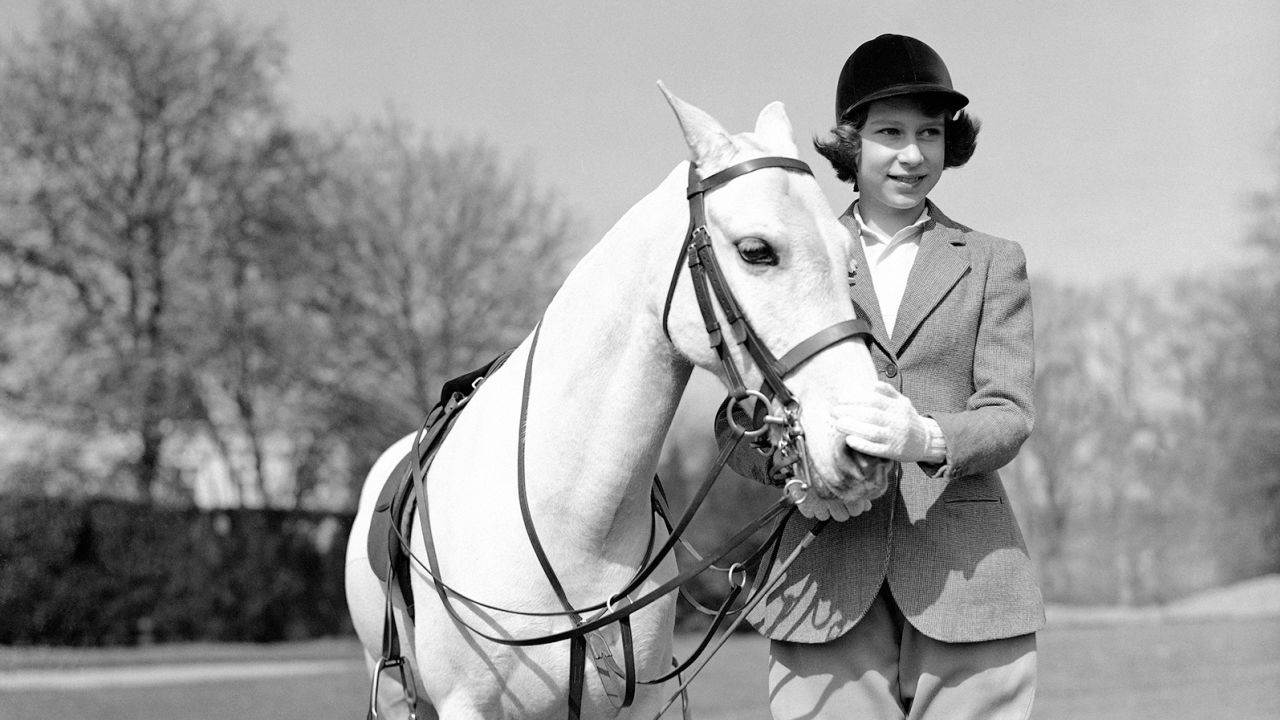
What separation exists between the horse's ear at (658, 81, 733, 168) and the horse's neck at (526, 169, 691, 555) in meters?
0.16

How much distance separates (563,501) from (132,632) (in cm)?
1981

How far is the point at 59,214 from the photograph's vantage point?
22141 mm

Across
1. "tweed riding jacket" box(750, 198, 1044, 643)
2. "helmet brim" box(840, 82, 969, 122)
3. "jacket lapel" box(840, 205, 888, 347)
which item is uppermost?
"helmet brim" box(840, 82, 969, 122)

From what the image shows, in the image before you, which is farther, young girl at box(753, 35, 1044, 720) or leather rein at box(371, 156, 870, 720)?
young girl at box(753, 35, 1044, 720)

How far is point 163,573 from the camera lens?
65.8 ft

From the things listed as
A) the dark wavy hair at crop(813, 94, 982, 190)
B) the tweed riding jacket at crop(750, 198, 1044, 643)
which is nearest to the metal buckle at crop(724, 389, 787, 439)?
the tweed riding jacket at crop(750, 198, 1044, 643)

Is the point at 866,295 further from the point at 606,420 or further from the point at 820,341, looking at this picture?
the point at 606,420

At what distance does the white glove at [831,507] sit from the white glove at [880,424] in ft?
0.59

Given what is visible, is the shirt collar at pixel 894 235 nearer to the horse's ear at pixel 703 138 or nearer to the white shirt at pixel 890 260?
the white shirt at pixel 890 260

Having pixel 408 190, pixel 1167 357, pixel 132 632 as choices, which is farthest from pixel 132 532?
pixel 1167 357

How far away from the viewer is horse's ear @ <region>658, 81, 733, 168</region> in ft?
8.80

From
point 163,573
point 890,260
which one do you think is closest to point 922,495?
point 890,260

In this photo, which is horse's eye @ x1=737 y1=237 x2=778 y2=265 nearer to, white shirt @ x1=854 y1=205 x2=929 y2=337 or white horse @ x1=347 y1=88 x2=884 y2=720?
white horse @ x1=347 y1=88 x2=884 y2=720

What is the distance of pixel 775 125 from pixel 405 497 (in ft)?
5.41
